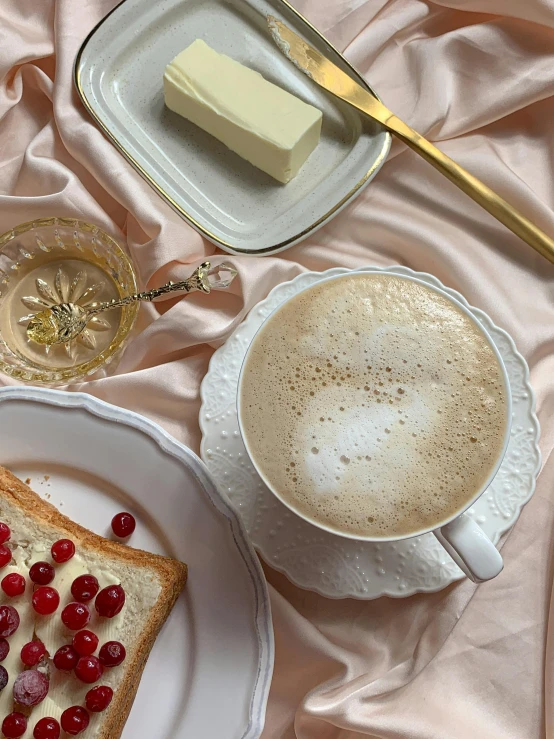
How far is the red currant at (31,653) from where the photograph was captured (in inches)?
39.4

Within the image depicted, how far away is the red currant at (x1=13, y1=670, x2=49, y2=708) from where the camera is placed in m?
0.98

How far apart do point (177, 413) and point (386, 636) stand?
1.81 feet

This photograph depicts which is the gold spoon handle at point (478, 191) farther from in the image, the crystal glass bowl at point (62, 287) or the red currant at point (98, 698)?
the red currant at point (98, 698)

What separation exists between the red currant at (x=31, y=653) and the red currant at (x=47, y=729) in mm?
84

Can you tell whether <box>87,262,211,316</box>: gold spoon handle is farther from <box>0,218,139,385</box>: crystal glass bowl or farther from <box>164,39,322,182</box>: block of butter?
<box>164,39,322,182</box>: block of butter

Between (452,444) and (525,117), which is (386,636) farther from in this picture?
(525,117)

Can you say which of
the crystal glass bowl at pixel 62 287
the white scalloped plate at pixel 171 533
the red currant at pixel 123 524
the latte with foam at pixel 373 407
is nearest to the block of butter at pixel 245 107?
the crystal glass bowl at pixel 62 287

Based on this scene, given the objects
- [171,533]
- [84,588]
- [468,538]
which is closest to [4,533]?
[84,588]

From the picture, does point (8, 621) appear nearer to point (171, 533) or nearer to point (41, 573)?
point (41, 573)

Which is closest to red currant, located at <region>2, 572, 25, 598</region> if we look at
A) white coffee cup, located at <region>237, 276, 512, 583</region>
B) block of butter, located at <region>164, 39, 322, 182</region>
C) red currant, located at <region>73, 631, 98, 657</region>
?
red currant, located at <region>73, 631, 98, 657</region>

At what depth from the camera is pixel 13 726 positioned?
38.4 inches

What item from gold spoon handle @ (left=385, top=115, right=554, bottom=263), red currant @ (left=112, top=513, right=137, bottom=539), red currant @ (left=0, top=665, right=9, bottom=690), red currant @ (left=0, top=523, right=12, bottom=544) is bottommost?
red currant @ (left=0, top=665, right=9, bottom=690)

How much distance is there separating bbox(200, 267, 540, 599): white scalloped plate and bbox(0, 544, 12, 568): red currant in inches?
13.8

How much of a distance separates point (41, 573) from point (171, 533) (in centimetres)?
21
